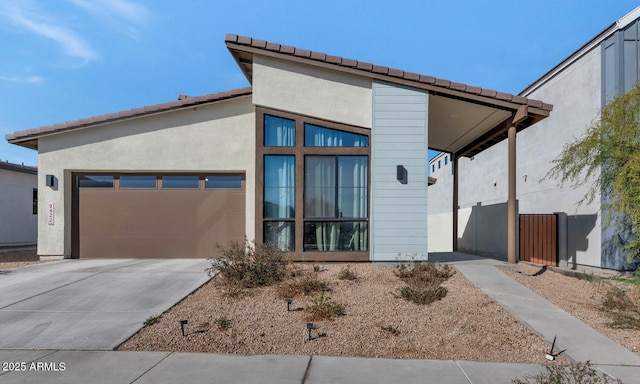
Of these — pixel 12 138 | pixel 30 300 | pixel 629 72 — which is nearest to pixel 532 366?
pixel 30 300

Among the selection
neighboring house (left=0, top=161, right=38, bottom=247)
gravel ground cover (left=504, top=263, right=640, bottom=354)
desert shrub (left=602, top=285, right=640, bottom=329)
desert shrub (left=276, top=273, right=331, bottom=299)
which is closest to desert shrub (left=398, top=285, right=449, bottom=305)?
desert shrub (left=276, top=273, right=331, bottom=299)

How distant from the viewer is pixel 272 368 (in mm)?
4293

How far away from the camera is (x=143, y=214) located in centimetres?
1095

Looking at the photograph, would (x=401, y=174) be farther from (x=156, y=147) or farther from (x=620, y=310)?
(x=156, y=147)

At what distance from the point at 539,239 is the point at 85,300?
→ 13.9 m

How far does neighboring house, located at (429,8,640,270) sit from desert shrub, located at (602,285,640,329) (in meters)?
4.65

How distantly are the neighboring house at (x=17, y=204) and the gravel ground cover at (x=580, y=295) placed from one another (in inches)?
784

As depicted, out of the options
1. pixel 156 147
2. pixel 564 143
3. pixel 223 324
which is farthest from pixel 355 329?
pixel 564 143

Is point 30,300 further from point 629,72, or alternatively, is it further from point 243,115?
point 629,72

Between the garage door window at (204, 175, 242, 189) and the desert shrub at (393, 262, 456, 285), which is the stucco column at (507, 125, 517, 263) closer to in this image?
the desert shrub at (393, 262, 456, 285)

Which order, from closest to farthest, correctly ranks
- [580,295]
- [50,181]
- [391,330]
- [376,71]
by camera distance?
1. [391,330]
2. [580,295]
3. [376,71]
4. [50,181]

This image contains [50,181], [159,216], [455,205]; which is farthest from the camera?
[455,205]

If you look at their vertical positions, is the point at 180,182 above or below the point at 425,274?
above

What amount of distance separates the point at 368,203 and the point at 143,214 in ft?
22.5
